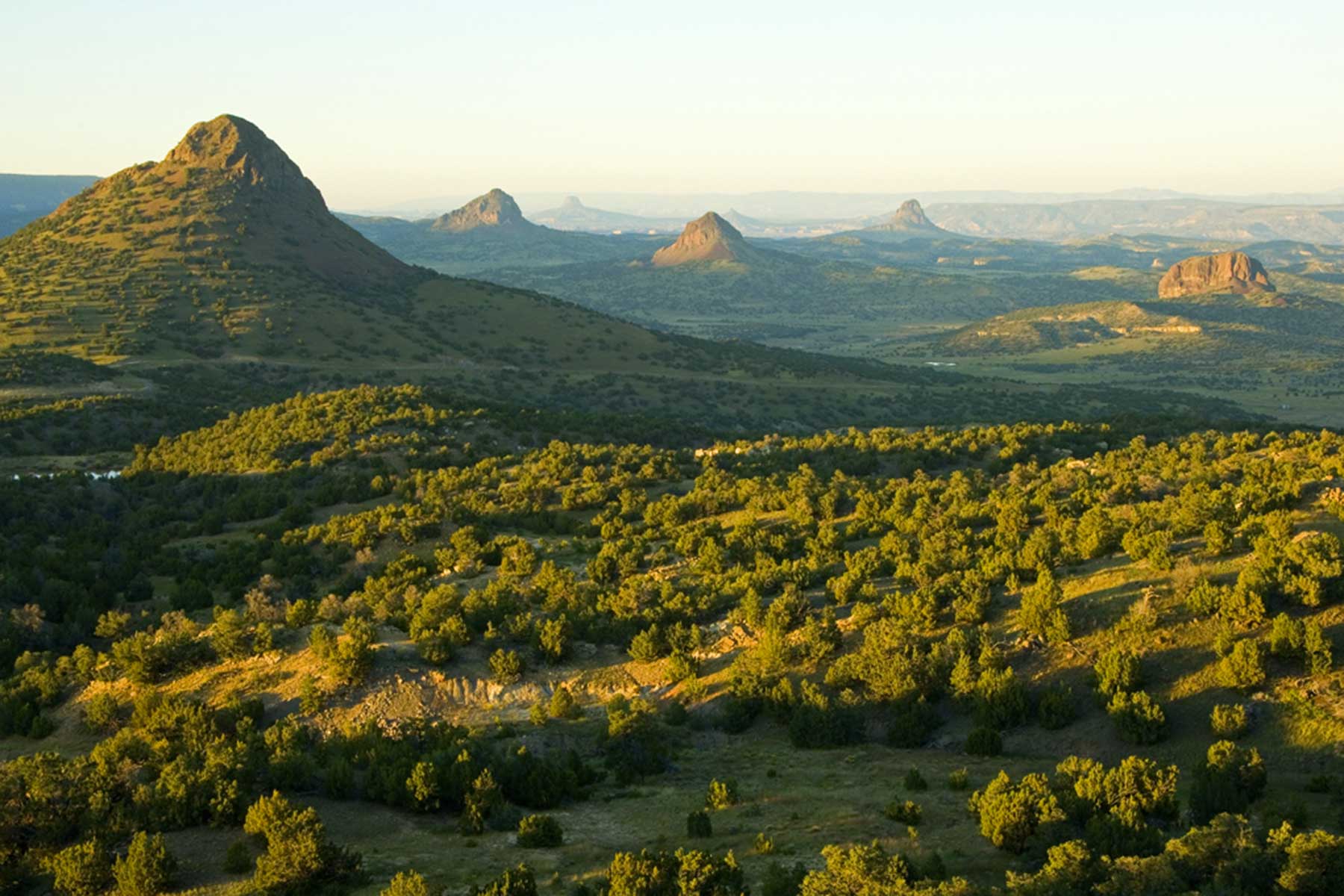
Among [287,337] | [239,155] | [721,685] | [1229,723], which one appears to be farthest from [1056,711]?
[239,155]

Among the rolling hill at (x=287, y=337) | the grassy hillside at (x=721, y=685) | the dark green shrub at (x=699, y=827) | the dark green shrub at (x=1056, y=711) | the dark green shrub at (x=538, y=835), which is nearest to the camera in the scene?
the grassy hillside at (x=721, y=685)

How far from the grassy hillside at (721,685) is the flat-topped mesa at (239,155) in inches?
3713

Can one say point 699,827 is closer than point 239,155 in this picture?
Yes

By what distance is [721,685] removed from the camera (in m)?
20.9

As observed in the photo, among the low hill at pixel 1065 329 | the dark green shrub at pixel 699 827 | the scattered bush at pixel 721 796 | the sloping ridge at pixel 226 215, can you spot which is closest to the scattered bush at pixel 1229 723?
the scattered bush at pixel 721 796

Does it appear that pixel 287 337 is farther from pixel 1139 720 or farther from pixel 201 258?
pixel 1139 720

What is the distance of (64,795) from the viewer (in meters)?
14.4

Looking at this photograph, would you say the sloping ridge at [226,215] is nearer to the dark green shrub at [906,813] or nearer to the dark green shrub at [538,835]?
the dark green shrub at [538,835]

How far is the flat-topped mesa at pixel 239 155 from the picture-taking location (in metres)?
121

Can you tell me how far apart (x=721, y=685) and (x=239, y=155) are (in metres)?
120

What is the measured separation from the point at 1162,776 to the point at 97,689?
20582mm

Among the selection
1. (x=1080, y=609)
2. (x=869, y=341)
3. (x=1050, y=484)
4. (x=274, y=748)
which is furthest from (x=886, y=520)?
(x=869, y=341)

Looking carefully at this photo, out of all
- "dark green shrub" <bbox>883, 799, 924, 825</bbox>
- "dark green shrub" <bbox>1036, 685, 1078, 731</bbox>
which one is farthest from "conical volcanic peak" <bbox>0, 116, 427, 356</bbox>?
"dark green shrub" <bbox>883, 799, 924, 825</bbox>

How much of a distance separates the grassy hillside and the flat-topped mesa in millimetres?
94299
